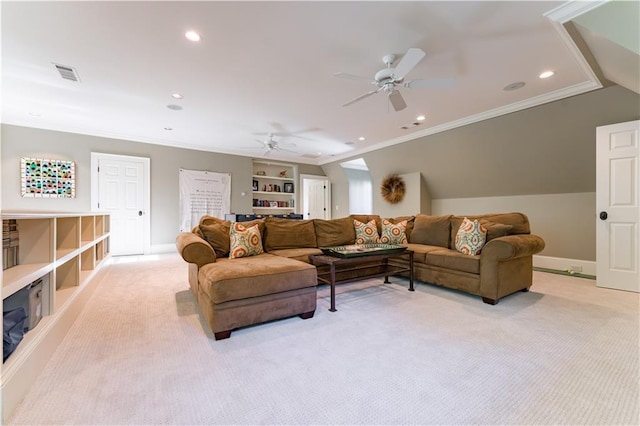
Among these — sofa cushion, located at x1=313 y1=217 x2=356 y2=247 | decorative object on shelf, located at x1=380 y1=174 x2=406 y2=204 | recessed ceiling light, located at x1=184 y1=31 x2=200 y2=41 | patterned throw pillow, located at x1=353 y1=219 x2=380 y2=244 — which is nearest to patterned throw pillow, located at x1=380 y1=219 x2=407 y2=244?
patterned throw pillow, located at x1=353 y1=219 x2=380 y2=244

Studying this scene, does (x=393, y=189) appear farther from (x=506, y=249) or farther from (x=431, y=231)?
(x=506, y=249)

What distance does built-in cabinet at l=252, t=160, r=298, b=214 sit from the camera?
7.51m

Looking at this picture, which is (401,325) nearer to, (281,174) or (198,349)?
(198,349)

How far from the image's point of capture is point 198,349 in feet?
6.13

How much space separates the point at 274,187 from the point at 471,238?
18.6 feet

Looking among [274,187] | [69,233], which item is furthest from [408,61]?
[274,187]

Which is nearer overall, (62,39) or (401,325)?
(401,325)

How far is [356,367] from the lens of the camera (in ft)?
5.36

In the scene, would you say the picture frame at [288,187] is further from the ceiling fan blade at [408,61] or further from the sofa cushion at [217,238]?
the ceiling fan blade at [408,61]

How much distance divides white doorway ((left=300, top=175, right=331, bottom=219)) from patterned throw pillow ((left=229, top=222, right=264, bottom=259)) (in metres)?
4.85

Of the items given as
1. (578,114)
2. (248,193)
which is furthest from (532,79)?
(248,193)

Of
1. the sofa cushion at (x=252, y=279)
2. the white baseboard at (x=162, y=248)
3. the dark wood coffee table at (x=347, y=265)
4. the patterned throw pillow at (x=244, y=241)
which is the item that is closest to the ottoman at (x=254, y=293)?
the sofa cushion at (x=252, y=279)

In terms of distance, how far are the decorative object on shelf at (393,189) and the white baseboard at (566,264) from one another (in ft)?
8.81

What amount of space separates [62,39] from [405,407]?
3.91 meters
